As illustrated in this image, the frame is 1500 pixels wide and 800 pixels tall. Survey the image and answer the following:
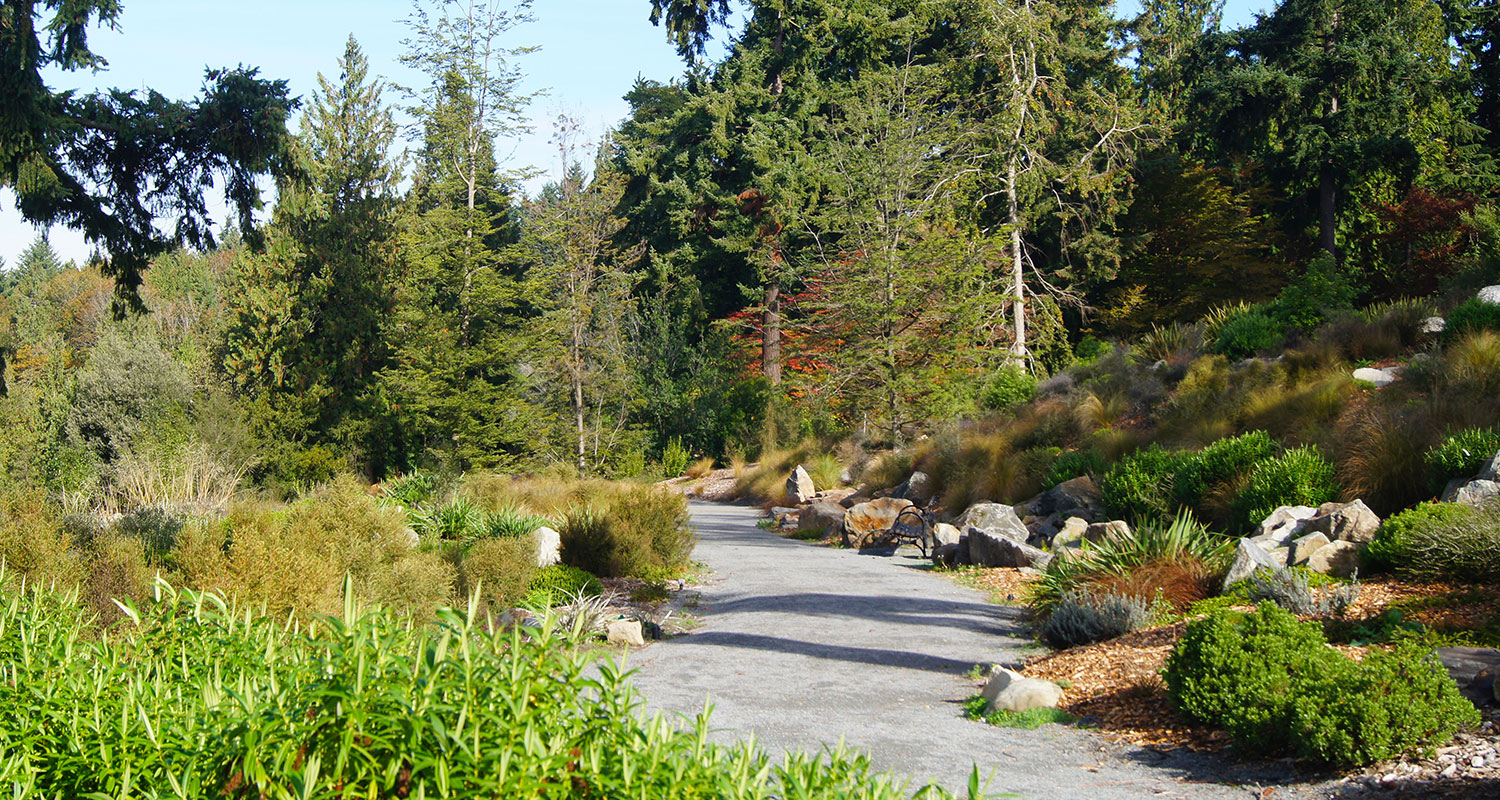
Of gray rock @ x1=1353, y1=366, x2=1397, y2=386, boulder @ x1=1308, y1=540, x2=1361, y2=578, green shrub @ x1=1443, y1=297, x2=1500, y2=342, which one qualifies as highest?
green shrub @ x1=1443, y1=297, x2=1500, y2=342

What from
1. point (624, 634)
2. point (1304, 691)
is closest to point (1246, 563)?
point (1304, 691)

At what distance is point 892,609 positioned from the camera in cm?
849

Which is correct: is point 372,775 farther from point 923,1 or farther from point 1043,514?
point 923,1

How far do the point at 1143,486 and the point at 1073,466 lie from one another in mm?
2423

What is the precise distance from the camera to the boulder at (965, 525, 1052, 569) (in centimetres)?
1047

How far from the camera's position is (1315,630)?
5113mm

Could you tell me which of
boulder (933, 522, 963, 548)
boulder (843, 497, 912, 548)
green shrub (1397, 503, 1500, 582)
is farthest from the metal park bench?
green shrub (1397, 503, 1500, 582)

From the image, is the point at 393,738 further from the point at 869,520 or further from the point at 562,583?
the point at 869,520

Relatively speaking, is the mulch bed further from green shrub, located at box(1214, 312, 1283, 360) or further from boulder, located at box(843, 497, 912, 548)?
green shrub, located at box(1214, 312, 1283, 360)

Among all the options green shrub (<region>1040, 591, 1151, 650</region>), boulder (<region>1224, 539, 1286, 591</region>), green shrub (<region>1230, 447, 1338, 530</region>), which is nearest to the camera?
green shrub (<region>1040, 591, 1151, 650</region>)

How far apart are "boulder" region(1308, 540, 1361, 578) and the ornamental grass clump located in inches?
243

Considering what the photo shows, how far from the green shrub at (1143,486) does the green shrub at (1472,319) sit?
13.6ft

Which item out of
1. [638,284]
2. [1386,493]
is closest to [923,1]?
[638,284]

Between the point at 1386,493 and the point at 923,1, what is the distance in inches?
1039
